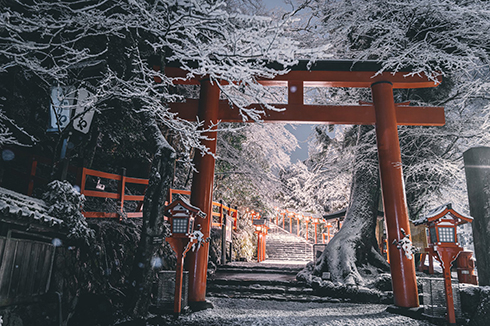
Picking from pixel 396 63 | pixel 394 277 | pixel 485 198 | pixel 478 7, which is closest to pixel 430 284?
pixel 394 277

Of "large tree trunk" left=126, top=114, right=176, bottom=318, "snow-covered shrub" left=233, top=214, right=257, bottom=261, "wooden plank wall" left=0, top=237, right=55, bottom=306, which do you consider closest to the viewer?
"wooden plank wall" left=0, top=237, right=55, bottom=306

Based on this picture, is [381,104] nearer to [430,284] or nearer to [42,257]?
[430,284]

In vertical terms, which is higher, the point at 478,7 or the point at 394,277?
the point at 478,7

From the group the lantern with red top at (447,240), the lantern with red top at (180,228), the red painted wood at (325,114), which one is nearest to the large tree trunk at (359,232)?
the red painted wood at (325,114)

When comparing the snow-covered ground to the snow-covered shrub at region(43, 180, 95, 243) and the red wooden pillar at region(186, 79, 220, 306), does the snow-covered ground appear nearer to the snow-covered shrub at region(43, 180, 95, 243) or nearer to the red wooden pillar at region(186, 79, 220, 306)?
the red wooden pillar at region(186, 79, 220, 306)

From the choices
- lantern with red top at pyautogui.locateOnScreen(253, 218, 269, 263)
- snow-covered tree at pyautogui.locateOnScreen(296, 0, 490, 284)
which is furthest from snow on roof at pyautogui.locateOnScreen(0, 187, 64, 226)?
lantern with red top at pyautogui.locateOnScreen(253, 218, 269, 263)

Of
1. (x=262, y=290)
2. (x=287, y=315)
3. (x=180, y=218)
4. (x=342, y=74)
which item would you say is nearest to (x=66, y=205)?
(x=180, y=218)

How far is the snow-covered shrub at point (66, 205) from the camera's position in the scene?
15.4ft

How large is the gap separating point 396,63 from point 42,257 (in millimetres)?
7885

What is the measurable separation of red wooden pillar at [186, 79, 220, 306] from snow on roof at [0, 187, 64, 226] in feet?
8.31

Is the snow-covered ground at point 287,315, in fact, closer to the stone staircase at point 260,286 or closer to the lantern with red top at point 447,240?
the stone staircase at point 260,286

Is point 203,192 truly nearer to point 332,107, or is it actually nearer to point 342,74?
point 332,107

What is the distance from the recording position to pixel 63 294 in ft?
16.9

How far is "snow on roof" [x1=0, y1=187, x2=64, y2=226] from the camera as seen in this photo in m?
3.68
